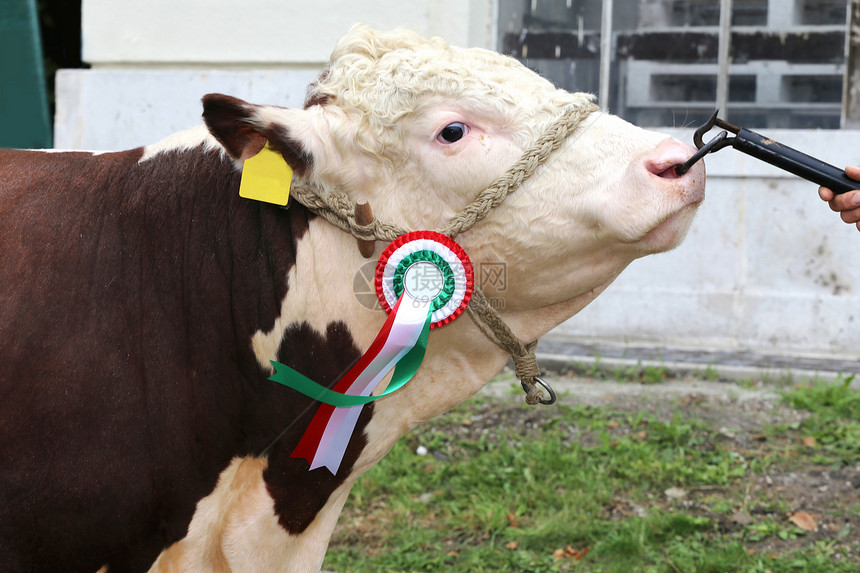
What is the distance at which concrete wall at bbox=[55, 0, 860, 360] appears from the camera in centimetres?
582

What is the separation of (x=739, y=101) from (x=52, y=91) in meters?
6.35

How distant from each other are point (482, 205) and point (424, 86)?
0.28m

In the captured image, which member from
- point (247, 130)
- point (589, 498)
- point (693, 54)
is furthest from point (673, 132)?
point (247, 130)

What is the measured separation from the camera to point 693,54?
6.21m

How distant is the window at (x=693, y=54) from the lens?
6039 millimetres

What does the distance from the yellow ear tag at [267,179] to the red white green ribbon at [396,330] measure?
255mm

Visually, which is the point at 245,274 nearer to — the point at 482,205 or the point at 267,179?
the point at 267,179

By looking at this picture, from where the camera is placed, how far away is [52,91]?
8414mm

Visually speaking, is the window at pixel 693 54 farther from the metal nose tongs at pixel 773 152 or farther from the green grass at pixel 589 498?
the metal nose tongs at pixel 773 152

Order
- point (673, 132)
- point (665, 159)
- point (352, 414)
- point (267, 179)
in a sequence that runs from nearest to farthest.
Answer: point (665, 159) < point (267, 179) < point (352, 414) < point (673, 132)

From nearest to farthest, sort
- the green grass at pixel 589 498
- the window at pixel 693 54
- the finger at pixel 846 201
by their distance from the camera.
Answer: the finger at pixel 846 201 < the green grass at pixel 589 498 < the window at pixel 693 54

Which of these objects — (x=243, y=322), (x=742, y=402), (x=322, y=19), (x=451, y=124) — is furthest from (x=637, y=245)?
(x=322, y=19)

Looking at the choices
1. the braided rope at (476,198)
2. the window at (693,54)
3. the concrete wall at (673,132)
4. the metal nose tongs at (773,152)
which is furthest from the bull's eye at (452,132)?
the window at (693,54)

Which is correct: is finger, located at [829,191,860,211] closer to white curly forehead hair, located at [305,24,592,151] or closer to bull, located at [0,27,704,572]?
bull, located at [0,27,704,572]
